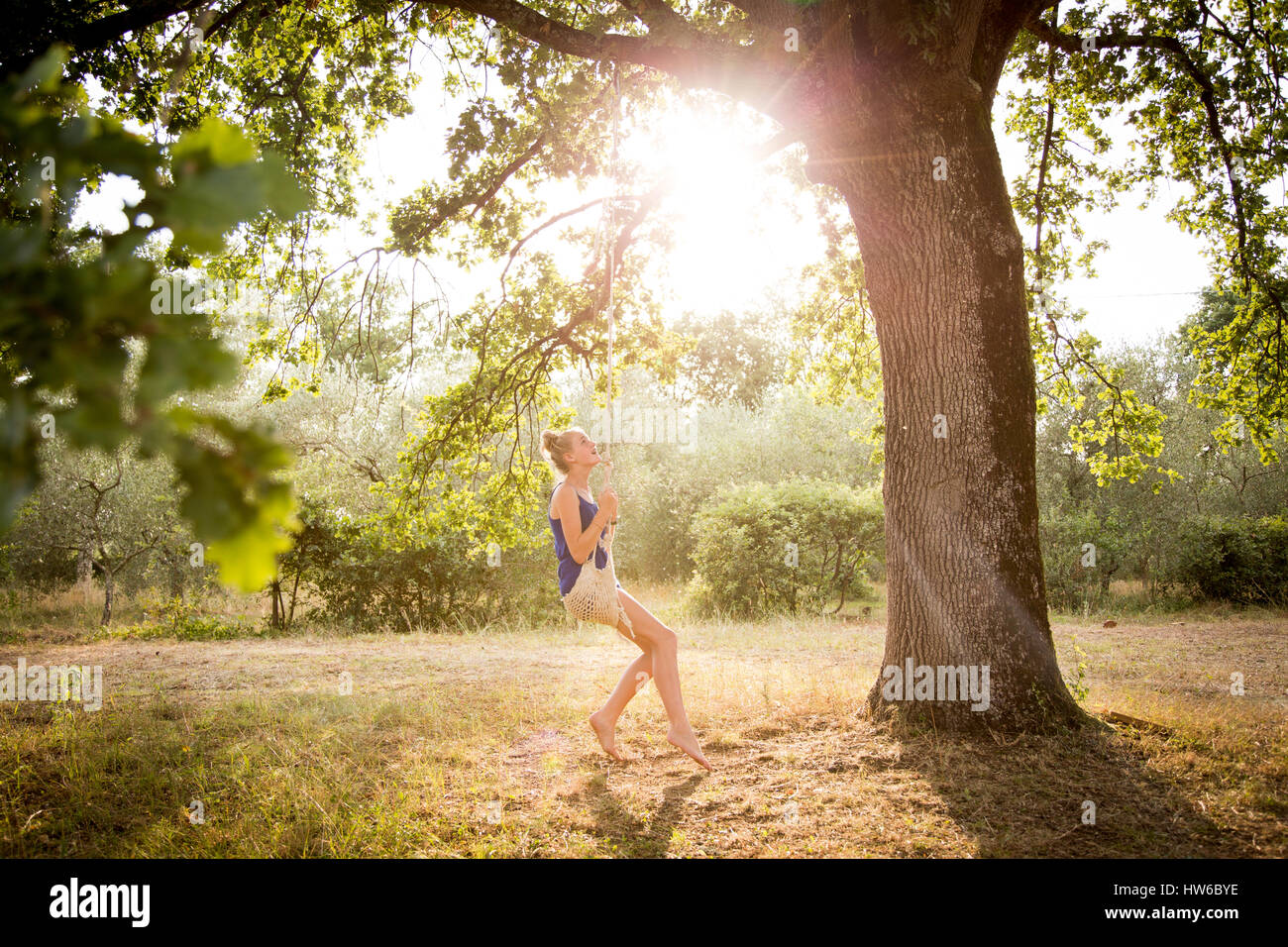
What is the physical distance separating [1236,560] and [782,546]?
878cm

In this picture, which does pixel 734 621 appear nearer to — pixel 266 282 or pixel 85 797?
pixel 266 282

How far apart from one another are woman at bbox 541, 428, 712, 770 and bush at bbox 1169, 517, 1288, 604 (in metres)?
14.0

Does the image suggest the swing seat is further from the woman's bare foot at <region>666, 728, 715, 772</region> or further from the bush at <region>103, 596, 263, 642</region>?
the bush at <region>103, 596, 263, 642</region>

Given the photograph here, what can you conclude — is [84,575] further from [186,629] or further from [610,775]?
[610,775]

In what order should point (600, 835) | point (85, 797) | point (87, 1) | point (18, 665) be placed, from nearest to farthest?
point (600, 835) → point (85, 797) → point (87, 1) → point (18, 665)

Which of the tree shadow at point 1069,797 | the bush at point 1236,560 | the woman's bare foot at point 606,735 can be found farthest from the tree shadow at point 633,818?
the bush at point 1236,560

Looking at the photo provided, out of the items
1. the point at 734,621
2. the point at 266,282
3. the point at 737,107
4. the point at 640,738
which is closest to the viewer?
the point at 640,738

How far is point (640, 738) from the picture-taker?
5.57 meters

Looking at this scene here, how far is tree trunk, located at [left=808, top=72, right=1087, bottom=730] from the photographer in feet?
15.9

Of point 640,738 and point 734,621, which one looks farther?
point 734,621

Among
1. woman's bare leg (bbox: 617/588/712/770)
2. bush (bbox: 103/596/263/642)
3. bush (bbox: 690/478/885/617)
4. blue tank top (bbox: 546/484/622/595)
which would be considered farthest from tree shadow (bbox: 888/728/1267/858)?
bush (bbox: 103/596/263/642)

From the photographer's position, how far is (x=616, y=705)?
5098 millimetres
